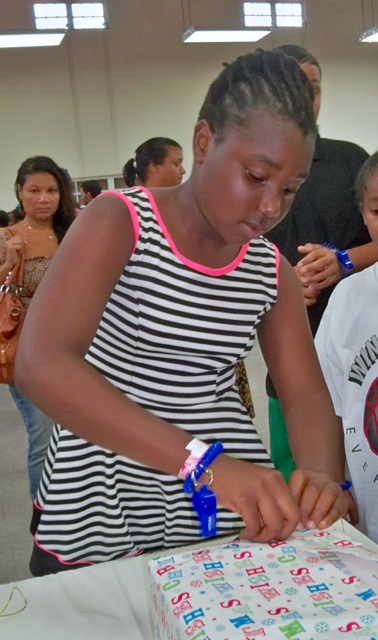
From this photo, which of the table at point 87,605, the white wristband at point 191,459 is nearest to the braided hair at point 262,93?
the white wristband at point 191,459

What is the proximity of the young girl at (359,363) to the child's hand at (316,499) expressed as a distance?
38 centimetres

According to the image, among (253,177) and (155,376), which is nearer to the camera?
(253,177)

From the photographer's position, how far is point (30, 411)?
7.99 feet

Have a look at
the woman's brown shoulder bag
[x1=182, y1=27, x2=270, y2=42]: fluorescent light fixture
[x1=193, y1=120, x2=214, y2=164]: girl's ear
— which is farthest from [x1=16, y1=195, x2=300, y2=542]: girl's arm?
[x1=182, y1=27, x2=270, y2=42]: fluorescent light fixture

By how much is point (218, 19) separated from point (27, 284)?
891 centimetres

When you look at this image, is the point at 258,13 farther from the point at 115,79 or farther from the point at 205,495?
the point at 205,495

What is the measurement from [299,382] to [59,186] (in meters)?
2.03

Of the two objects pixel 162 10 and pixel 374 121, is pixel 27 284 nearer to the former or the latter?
pixel 162 10

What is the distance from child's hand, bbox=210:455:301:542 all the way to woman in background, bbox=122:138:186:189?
7.81ft

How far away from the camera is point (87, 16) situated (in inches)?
345

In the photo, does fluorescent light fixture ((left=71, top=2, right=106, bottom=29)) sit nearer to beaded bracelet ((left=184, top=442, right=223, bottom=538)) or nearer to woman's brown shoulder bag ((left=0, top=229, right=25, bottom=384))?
woman's brown shoulder bag ((left=0, top=229, right=25, bottom=384))

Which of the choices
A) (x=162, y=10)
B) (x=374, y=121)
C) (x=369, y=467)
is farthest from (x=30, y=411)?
(x=374, y=121)

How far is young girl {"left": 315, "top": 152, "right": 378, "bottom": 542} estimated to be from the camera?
1232 millimetres

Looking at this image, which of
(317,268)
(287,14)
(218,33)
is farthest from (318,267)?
(287,14)
